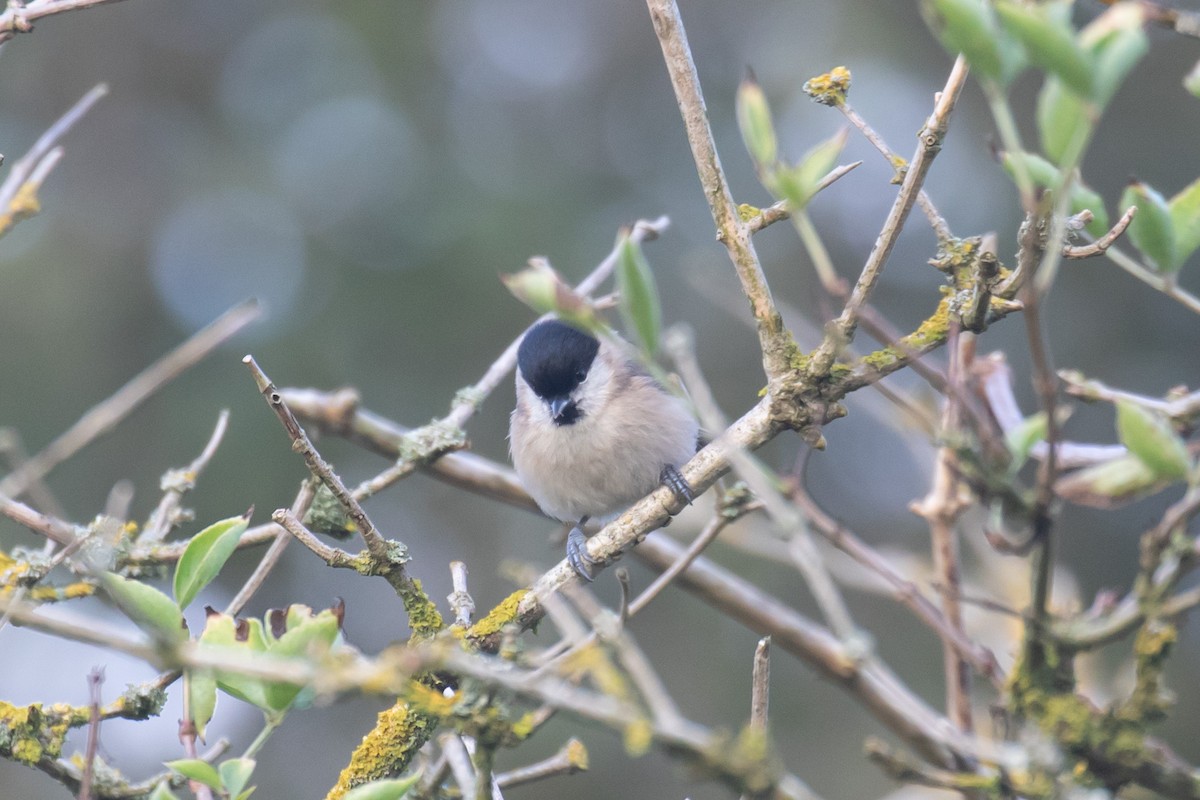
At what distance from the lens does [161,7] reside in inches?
388

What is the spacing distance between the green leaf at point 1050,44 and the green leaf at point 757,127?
0.22 m

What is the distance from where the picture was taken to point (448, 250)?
8.60 meters

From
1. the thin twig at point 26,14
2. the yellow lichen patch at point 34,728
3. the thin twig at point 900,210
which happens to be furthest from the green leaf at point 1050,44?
the yellow lichen patch at point 34,728

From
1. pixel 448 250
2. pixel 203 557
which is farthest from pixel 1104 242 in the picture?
pixel 448 250

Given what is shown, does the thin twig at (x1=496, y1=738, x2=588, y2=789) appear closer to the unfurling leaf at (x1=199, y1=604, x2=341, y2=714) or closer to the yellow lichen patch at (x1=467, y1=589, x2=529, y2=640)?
the yellow lichen patch at (x1=467, y1=589, x2=529, y2=640)

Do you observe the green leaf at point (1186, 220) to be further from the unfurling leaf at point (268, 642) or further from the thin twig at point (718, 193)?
the unfurling leaf at point (268, 642)

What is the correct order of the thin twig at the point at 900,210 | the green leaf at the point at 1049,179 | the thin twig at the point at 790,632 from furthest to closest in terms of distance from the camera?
the thin twig at the point at 790,632
the thin twig at the point at 900,210
the green leaf at the point at 1049,179

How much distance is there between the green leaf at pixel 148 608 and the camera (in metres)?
1.23

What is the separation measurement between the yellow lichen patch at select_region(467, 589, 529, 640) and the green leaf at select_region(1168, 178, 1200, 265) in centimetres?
120

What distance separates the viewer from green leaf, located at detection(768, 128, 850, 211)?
0.99m

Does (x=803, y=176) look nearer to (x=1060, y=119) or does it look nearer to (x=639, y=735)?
(x=1060, y=119)

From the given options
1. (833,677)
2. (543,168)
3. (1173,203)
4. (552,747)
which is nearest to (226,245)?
(543,168)

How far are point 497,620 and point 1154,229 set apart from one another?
1.24 metres

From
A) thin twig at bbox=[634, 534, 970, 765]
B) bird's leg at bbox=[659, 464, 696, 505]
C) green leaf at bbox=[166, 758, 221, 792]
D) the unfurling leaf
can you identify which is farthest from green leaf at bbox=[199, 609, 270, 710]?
thin twig at bbox=[634, 534, 970, 765]
